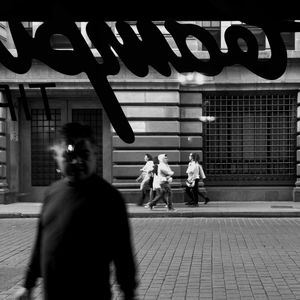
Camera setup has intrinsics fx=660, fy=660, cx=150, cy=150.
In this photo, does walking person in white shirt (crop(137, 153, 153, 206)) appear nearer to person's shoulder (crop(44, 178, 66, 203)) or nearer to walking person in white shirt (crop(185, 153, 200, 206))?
walking person in white shirt (crop(185, 153, 200, 206))

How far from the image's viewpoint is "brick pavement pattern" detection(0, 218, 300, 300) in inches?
306

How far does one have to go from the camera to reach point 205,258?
1025 cm

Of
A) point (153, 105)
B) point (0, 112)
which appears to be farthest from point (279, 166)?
point (0, 112)

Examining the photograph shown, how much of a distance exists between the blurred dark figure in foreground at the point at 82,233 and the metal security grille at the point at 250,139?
60.1 ft

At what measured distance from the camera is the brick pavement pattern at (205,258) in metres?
7.77

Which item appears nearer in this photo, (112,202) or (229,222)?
(112,202)

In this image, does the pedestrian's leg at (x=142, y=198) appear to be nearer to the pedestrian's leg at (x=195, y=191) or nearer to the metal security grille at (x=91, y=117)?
the pedestrian's leg at (x=195, y=191)

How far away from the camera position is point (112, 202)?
3.36 meters

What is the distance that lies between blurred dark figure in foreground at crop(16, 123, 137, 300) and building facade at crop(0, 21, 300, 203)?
56.4 ft

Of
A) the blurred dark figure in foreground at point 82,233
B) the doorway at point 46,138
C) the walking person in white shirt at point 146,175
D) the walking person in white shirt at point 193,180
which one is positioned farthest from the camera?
the doorway at point 46,138

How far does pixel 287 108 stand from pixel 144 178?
5439mm

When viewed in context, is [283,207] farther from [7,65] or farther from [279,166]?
[7,65]

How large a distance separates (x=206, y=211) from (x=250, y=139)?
15.1 ft

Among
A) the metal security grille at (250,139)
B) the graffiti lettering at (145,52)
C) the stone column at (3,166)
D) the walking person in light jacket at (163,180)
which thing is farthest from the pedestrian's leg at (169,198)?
the graffiti lettering at (145,52)
